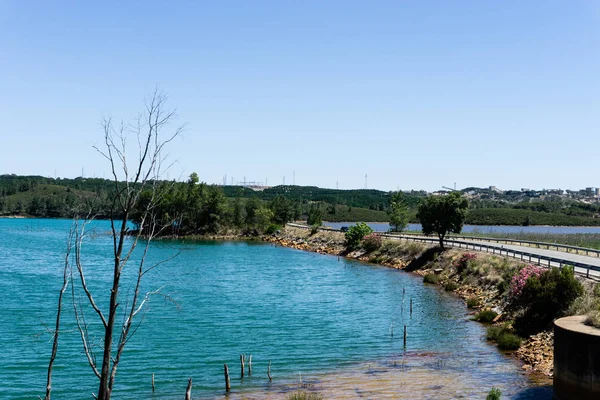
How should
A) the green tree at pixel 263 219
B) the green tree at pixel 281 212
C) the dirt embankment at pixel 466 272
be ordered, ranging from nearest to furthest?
the dirt embankment at pixel 466 272 → the green tree at pixel 263 219 → the green tree at pixel 281 212

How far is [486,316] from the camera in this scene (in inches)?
1724

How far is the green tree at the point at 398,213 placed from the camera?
12012 centimetres

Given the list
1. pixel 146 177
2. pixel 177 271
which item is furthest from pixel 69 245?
pixel 177 271

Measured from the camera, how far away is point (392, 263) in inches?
3273

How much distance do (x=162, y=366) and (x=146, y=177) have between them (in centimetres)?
2267

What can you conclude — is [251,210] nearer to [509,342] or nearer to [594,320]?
[509,342]

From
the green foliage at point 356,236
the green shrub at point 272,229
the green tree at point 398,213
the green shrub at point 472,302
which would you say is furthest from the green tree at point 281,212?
the green shrub at point 472,302

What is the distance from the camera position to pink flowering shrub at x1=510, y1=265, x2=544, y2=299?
139 feet

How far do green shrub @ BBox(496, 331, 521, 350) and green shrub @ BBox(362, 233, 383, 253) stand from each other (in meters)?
57.3

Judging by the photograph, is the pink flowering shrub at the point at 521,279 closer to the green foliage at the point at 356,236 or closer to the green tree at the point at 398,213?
the green foliage at the point at 356,236

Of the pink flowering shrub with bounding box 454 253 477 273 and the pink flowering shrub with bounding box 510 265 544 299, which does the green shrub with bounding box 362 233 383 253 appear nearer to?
the pink flowering shrub with bounding box 454 253 477 273

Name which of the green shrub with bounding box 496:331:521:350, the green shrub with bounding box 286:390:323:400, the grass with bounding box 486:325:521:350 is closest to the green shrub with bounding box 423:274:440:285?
the grass with bounding box 486:325:521:350

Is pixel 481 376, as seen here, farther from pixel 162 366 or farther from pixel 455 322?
pixel 162 366

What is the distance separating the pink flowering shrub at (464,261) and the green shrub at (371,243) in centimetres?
2930
